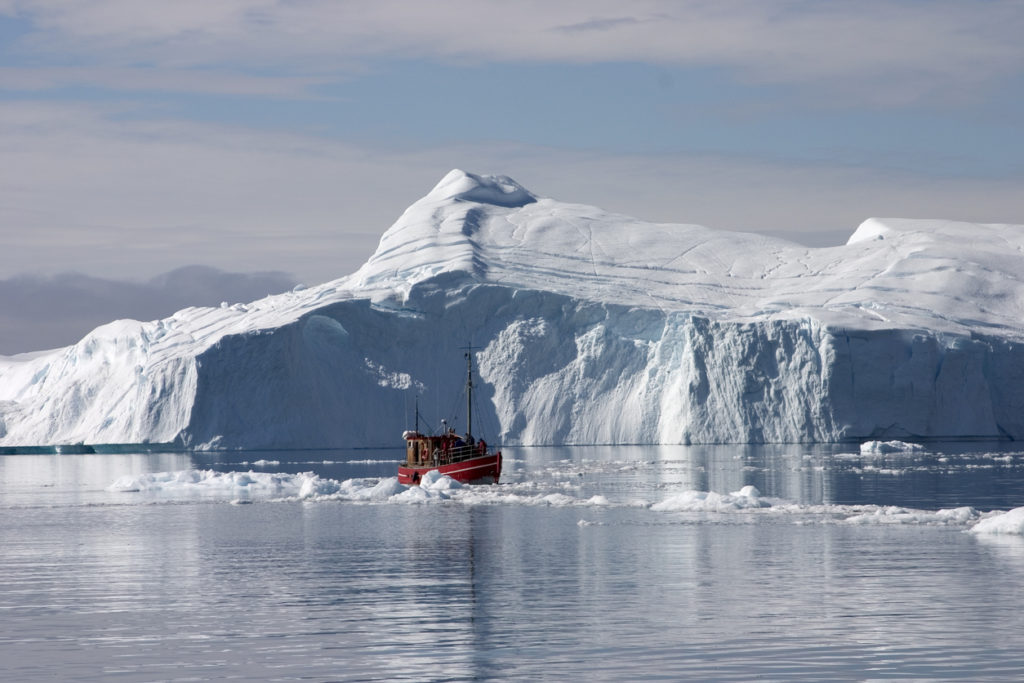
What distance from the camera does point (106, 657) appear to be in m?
11.1

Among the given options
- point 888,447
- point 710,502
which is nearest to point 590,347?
point 888,447

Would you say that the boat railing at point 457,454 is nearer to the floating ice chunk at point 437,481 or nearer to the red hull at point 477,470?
the red hull at point 477,470

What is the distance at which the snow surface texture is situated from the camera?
2160 inches

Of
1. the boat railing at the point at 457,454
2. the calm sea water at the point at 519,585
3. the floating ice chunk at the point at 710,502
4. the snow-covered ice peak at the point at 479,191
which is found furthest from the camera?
the snow-covered ice peak at the point at 479,191

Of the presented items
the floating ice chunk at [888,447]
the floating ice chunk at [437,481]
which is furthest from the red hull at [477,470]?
the floating ice chunk at [888,447]

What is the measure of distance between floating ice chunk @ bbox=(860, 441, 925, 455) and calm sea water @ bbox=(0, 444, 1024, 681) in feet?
53.9

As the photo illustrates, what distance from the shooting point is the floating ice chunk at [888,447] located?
1873 inches

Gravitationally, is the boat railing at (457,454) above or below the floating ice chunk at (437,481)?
above

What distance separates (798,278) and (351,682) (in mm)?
55906

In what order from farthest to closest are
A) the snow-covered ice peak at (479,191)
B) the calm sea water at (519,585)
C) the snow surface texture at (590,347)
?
the snow-covered ice peak at (479,191), the snow surface texture at (590,347), the calm sea water at (519,585)

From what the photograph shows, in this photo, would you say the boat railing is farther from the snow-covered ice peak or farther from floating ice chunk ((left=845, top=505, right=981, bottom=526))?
the snow-covered ice peak

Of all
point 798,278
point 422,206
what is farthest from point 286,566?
point 422,206

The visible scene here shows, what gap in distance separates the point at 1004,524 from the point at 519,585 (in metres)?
8.26

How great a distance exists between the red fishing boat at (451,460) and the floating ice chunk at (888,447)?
58.0 ft
